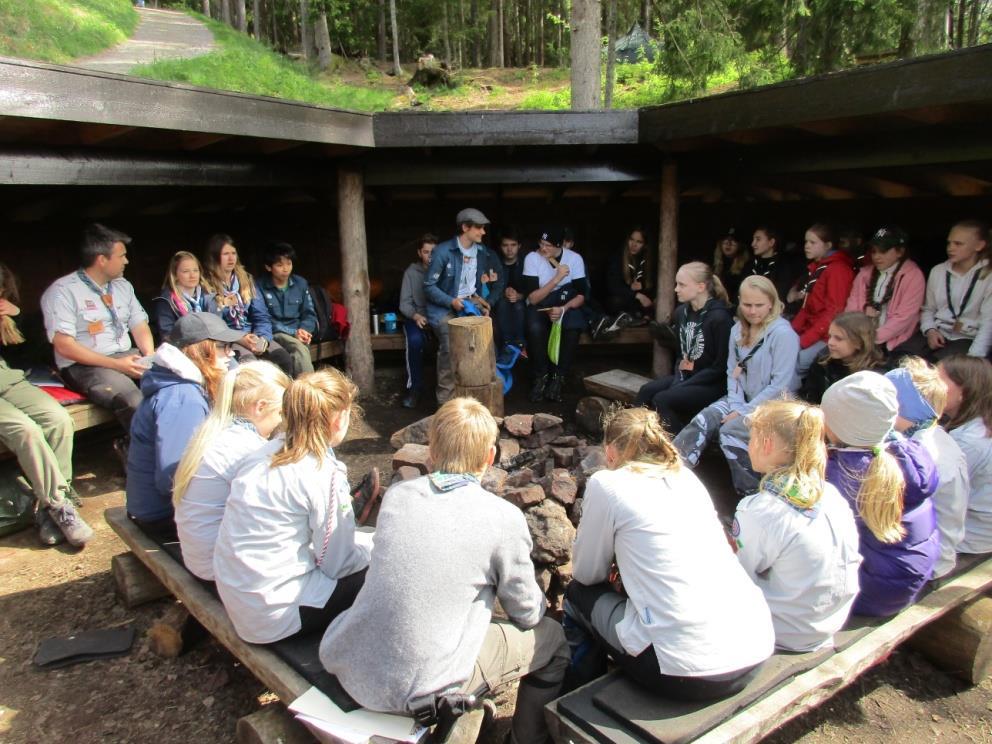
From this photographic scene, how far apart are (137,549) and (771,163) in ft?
17.8

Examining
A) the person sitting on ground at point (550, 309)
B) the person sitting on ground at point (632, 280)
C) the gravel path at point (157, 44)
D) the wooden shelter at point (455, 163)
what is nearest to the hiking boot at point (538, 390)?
the person sitting on ground at point (550, 309)

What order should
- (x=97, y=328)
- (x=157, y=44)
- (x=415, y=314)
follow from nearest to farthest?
(x=97, y=328) < (x=415, y=314) < (x=157, y=44)

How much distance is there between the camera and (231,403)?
9.48 feet

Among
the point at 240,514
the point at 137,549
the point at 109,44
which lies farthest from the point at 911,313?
the point at 109,44

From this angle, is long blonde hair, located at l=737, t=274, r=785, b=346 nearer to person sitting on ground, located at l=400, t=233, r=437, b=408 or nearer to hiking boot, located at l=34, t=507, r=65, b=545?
person sitting on ground, located at l=400, t=233, r=437, b=408

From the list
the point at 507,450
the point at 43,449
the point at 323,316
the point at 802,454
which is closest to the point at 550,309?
the point at 323,316

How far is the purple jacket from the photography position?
8.91ft

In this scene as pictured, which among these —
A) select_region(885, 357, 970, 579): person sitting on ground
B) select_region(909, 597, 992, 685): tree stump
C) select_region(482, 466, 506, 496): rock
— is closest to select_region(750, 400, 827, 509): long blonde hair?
select_region(885, 357, 970, 579): person sitting on ground

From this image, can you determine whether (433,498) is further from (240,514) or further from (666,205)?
(666,205)

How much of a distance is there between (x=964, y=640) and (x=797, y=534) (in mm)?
1339

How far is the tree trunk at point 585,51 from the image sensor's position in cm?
966

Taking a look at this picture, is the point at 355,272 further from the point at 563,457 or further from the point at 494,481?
→ the point at 494,481

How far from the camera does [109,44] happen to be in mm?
22297

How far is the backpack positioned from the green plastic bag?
203 centimetres
